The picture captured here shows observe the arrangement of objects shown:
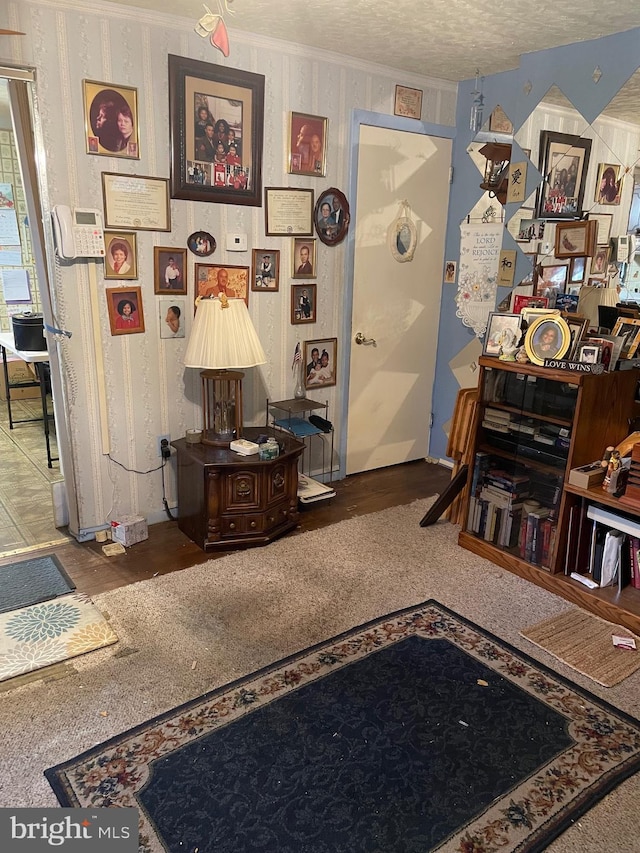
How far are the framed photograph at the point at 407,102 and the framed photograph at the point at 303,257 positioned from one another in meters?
0.95

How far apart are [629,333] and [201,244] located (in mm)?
2066

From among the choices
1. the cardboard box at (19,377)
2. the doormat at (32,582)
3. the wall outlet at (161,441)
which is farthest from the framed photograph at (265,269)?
the cardboard box at (19,377)

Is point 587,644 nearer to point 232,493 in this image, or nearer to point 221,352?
point 232,493

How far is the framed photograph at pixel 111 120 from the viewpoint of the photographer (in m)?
2.77

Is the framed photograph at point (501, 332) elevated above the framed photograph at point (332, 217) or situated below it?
below

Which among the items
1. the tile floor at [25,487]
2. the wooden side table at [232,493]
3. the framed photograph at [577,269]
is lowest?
the tile floor at [25,487]

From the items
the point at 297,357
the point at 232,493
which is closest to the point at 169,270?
the point at 297,357

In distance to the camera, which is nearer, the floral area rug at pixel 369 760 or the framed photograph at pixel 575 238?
the floral area rug at pixel 369 760

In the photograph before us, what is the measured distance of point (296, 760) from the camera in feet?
6.11

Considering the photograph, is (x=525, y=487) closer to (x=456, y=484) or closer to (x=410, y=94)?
(x=456, y=484)

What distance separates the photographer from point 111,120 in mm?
2824

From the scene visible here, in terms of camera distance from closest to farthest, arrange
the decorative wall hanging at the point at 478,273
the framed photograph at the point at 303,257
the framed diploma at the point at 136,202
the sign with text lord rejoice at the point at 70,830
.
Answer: the sign with text lord rejoice at the point at 70,830
the framed diploma at the point at 136,202
the framed photograph at the point at 303,257
the decorative wall hanging at the point at 478,273

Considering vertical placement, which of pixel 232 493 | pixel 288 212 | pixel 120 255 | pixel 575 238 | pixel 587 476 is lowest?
pixel 232 493

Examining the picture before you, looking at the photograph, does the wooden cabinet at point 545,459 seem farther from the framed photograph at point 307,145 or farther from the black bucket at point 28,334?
the black bucket at point 28,334
